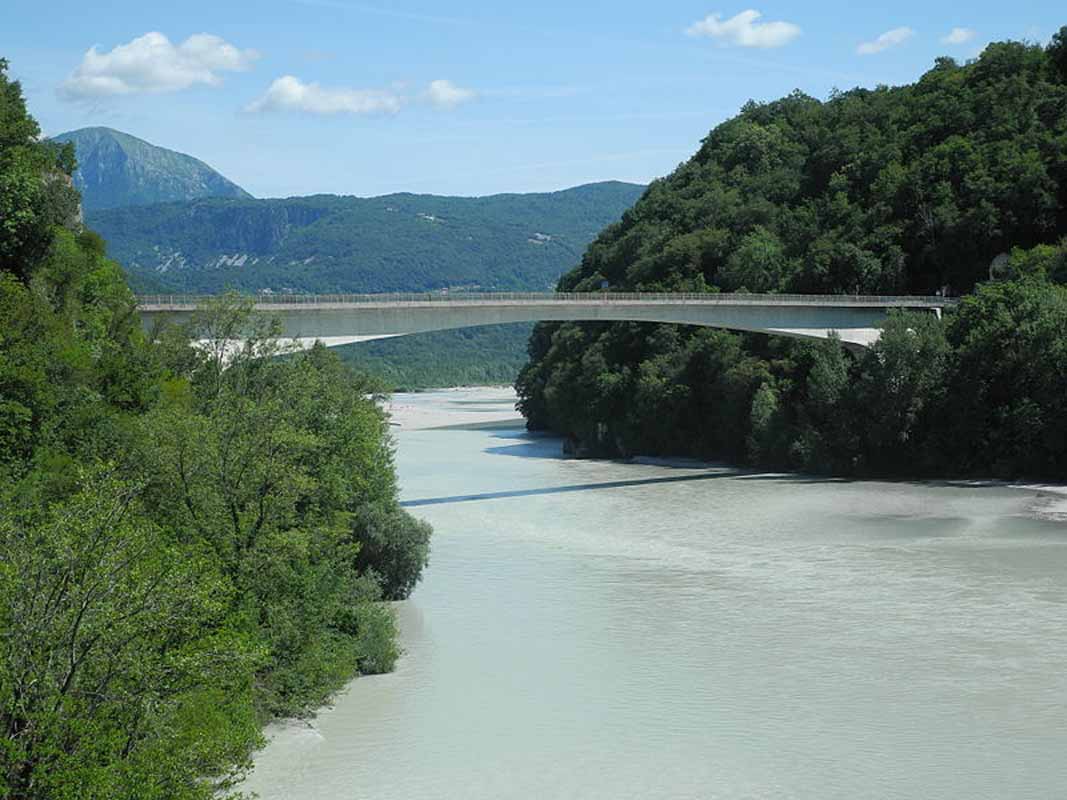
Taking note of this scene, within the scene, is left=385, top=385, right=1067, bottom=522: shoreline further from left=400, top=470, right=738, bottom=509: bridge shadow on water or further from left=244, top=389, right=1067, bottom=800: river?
left=244, top=389, right=1067, bottom=800: river

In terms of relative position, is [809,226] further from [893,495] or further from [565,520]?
[565,520]

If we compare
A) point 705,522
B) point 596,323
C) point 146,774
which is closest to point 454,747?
point 146,774

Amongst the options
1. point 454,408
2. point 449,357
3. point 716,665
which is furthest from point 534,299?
point 449,357

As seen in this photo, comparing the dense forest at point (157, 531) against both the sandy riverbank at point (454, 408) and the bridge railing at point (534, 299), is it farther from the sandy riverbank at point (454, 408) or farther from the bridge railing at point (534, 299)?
the sandy riverbank at point (454, 408)

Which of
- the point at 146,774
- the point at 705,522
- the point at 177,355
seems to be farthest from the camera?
the point at 705,522

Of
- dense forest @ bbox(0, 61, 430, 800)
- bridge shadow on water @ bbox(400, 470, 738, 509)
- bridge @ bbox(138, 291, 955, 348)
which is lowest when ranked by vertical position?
bridge shadow on water @ bbox(400, 470, 738, 509)

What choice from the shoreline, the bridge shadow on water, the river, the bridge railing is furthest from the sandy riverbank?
the river

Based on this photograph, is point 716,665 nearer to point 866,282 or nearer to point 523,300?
point 523,300
